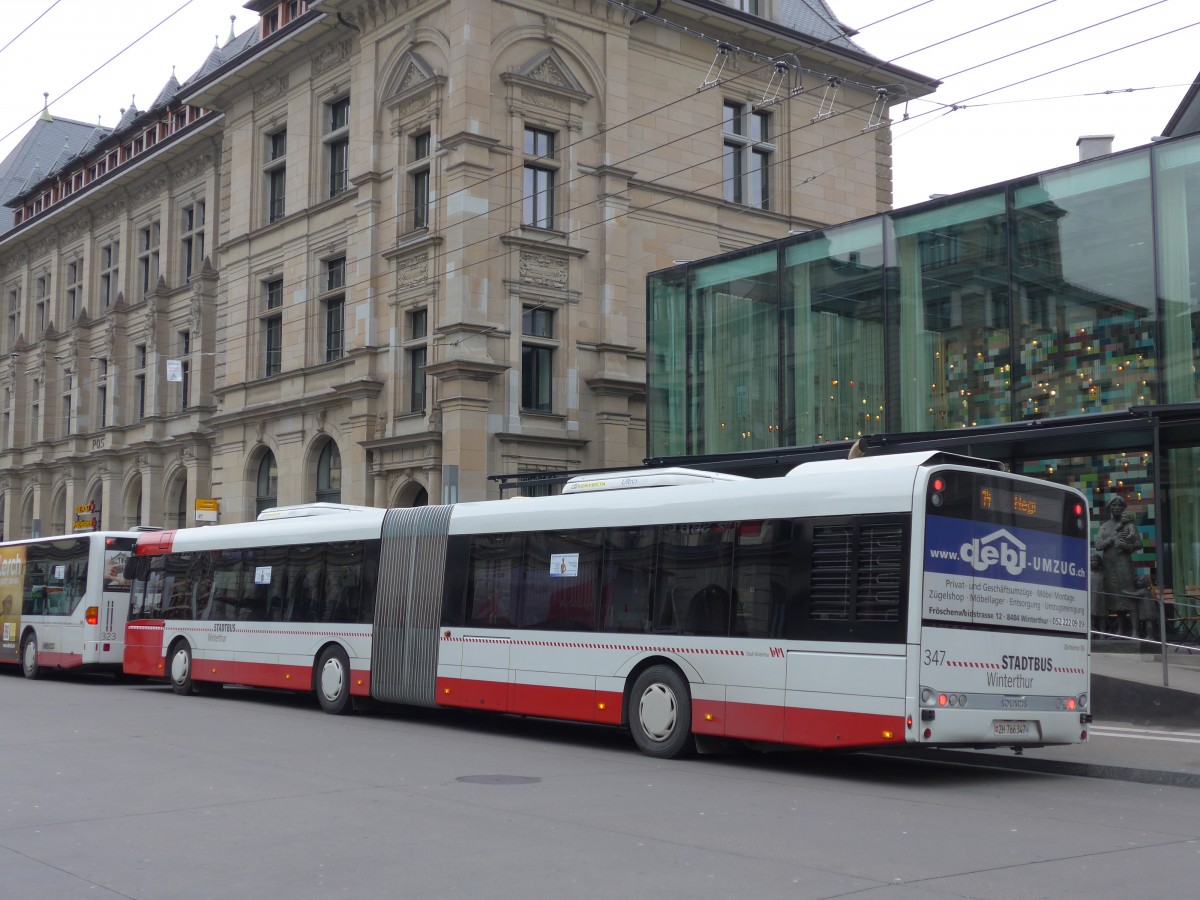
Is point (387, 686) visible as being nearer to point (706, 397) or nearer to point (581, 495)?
point (581, 495)

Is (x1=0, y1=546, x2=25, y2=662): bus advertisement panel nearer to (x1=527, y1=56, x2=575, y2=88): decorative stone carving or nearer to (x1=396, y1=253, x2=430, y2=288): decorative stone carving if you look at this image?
(x1=396, y1=253, x2=430, y2=288): decorative stone carving

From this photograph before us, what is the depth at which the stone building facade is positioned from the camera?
110ft

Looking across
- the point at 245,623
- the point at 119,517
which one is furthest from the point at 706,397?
the point at 119,517

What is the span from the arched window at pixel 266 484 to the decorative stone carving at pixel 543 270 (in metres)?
11.8

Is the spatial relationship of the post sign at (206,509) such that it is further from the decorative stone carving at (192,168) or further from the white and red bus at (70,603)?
the decorative stone carving at (192,168)

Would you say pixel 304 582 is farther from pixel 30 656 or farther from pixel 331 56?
pixel 331 56

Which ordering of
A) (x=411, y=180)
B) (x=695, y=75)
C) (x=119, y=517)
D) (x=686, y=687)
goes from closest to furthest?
(x=686, y=687), (x=411, y=180), (x=695, y=75), (x=119, y=517)

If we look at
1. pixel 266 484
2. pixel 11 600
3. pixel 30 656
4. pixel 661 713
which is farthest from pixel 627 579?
pixel 266 484

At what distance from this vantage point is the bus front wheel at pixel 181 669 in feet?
76.7

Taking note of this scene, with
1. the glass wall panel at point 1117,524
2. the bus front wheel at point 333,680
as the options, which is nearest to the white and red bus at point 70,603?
the bus front wheel at point 333,680

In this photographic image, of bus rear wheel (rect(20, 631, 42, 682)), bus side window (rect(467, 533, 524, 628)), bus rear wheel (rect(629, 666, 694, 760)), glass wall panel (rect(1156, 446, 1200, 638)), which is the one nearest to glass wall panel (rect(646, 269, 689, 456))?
glass wall panel (rect(1156, 446, 1200, 638))

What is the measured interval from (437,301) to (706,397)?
9.03 meters

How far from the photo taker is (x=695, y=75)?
1506 inches

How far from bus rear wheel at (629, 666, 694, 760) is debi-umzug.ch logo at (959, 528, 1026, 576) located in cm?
330
